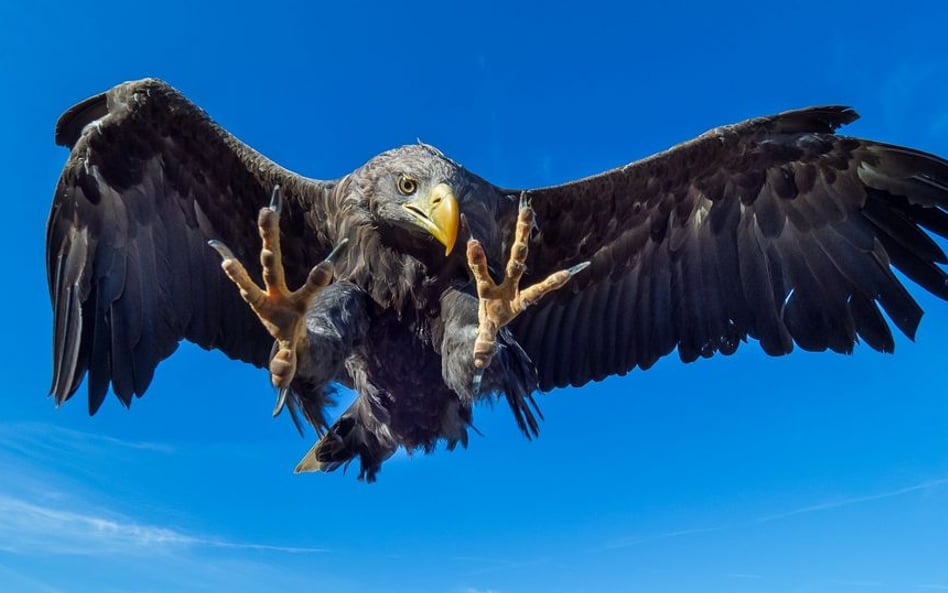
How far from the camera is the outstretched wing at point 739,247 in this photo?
21.3 feet

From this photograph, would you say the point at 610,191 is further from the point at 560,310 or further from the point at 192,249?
Answer: the point at 192,249

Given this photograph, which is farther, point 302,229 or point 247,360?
point 247,360

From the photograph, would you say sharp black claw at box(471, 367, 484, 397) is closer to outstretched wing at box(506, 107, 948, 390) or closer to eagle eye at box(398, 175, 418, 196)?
eagle eye at box(398, 175, 418, 196)

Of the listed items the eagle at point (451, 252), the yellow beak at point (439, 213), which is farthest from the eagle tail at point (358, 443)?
the yellow beak at point (439, 213)

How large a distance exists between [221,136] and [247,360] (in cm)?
194

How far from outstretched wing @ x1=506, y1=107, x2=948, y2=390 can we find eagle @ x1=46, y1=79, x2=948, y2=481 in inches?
0.6

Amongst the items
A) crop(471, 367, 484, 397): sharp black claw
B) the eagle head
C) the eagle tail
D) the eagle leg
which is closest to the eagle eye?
the eagle head

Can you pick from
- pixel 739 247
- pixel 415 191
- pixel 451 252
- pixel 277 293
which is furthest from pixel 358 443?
pixel 739 247

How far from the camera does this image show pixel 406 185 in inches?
217

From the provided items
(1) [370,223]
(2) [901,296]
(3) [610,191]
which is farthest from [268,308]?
(2) [901,296]

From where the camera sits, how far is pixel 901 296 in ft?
21.6

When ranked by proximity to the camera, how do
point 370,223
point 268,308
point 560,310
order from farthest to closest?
point 560,310, point 370,223, point 268,308

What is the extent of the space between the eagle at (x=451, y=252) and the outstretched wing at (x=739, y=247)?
16 millimetres

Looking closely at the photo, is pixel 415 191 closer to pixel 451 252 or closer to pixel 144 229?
pixel 451 252
